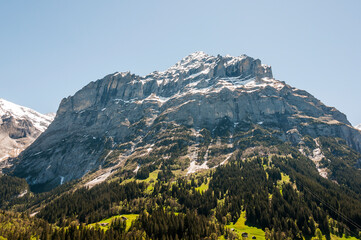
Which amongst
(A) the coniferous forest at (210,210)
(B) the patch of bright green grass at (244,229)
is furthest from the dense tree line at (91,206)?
(B) the patch of bright green grass at (244,229)

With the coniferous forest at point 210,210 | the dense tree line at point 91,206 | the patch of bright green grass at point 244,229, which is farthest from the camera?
the dense tree line at point 91,206

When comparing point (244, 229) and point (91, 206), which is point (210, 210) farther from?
point (91, 206)

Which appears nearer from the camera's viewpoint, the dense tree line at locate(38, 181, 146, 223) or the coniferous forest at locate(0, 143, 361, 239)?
the coniferous forest at locate(0, 143, 361, 239)

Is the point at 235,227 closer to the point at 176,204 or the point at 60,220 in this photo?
the point at 176,204

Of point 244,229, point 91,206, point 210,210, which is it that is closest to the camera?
point 244,229

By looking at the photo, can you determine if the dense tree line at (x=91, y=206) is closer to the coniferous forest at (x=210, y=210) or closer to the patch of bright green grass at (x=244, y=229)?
the coniferous forest at (x=210, y=210)

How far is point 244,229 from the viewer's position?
101 meters

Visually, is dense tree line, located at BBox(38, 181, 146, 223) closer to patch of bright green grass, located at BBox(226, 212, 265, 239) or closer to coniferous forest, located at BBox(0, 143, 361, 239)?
coniferous forest, located at BBox(0, 143, 361, 239)

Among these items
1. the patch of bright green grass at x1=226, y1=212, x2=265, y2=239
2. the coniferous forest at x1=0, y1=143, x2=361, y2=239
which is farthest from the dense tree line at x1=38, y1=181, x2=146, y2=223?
the patch of bright green grass at x1=226, y1=212, x2=265, y2=239

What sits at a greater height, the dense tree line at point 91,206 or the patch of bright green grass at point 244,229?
the patch of bright green grass at point 244,229

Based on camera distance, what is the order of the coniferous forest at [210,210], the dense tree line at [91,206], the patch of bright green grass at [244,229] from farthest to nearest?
the dense tree line at [91,206] → the patch of bright green grass at [244,229] → the coniferous forest at [210,210]

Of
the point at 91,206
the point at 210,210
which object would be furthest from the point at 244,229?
the point at 91,206

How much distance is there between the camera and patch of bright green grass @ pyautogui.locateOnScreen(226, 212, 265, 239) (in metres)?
94.8

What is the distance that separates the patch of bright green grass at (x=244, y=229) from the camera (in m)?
94.8
